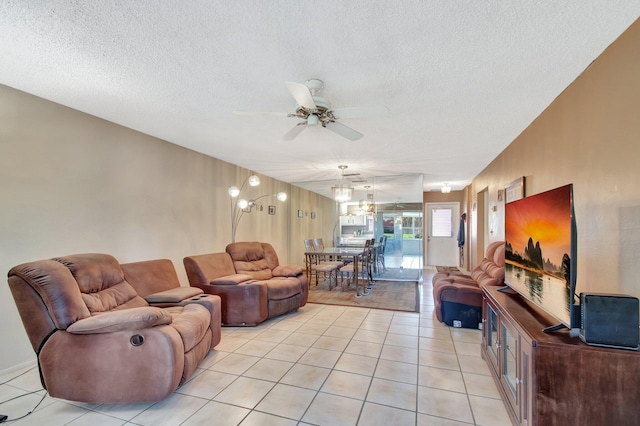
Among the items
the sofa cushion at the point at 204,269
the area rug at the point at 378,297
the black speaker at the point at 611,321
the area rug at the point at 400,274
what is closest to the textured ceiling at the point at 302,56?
the black speaker at the point at 611,321

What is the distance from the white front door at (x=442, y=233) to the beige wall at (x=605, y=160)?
662 cm

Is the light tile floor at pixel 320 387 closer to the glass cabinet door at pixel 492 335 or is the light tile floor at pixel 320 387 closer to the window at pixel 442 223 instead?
the glass cabinet door at pixel 492 335

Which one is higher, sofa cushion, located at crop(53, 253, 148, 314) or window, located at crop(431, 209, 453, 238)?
window, located at crop(431, 209, 453, 238)

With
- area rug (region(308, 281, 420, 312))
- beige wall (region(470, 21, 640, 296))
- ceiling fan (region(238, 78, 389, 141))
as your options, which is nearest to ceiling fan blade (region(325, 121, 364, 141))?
ceiling fan (region(238, 78, 389, 141))

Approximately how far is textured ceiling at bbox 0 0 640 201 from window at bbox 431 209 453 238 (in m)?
6.04

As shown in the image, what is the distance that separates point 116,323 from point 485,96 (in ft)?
10.8

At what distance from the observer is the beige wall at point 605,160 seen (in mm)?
1604

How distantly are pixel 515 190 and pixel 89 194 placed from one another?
4736 mm

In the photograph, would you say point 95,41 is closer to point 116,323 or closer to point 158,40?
point 158,40

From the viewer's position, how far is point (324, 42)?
1.75m

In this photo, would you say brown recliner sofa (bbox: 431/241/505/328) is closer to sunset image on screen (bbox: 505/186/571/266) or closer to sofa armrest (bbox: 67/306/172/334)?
sunset image on screen (bbox: 505/186/571/266)

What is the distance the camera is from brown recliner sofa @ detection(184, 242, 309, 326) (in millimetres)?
3676

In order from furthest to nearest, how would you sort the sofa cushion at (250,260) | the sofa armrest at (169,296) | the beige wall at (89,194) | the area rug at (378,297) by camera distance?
1. the area rug at (378,297)
2. the sofa cushion at (250,260)
3. the sofa armrest at (169,296)
4. the beige wall at (89,194)

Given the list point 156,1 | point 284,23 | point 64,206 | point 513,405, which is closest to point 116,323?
point 64,206
